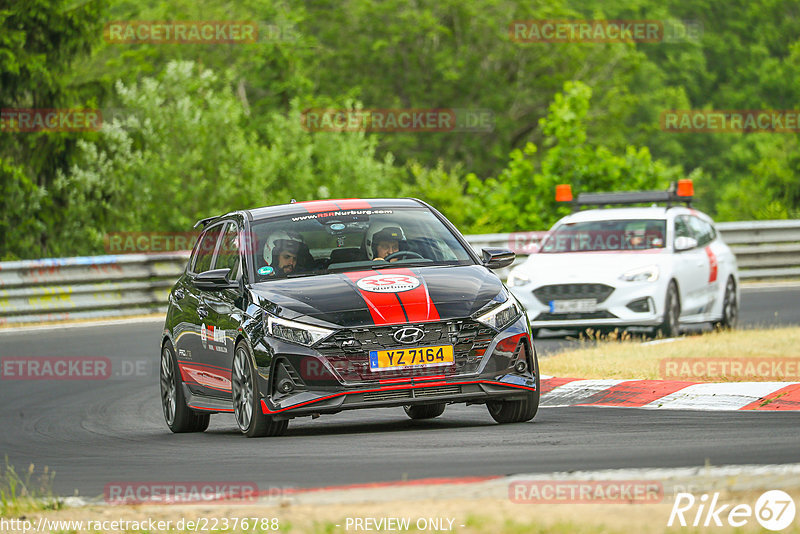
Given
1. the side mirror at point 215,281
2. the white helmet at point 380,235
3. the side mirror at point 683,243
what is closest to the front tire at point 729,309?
the side mirror at point 683,243

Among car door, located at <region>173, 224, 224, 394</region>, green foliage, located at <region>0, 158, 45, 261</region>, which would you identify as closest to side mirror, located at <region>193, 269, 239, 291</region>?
car door, located at <region>173, 224, 224, 394</region>

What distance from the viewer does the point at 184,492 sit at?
6.84 meters

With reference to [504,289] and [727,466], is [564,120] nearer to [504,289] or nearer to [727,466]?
[504,289]

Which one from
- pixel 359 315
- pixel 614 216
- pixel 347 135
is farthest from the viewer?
pixel 347 135

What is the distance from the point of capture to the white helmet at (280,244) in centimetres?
1026

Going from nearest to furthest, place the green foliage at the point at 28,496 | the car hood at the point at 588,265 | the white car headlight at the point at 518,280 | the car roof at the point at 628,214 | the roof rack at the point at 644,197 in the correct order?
the green foliage at the point at 28,496 → the car hood at the point at 588,265 → the white car headlight at the point at 518,280 → the car roof at the point at 628,214 → the roof rack at the point at 644,197

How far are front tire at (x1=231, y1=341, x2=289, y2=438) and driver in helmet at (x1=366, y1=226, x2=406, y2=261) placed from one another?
1.20 meters

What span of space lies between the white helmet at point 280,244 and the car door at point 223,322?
0.22 meters

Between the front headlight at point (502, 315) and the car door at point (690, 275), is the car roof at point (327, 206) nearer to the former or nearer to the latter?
the front headlight at point (502, 315)

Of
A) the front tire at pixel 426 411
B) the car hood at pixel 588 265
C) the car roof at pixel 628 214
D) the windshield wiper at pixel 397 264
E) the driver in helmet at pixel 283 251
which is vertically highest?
the driver in helmet at pixel 283 251

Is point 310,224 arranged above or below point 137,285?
above

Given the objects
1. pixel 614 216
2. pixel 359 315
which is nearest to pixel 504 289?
pixel 359 315

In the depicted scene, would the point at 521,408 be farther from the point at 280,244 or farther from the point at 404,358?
the point at 280,244

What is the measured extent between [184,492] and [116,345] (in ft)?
40.0
